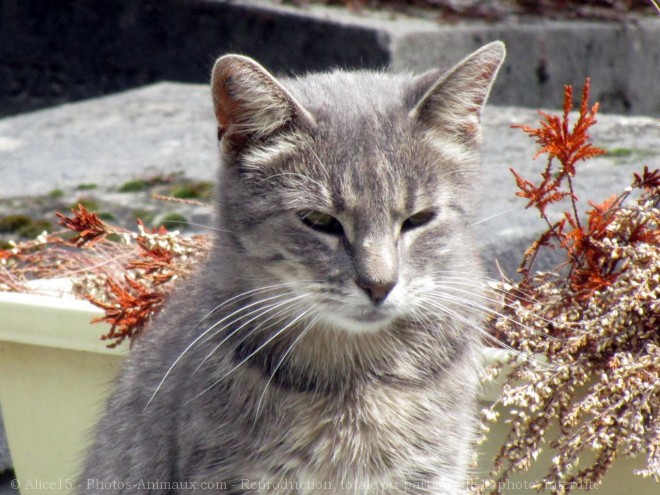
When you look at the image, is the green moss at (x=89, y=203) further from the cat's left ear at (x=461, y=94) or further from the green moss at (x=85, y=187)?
the cat's left ear at (x=461, y=94)

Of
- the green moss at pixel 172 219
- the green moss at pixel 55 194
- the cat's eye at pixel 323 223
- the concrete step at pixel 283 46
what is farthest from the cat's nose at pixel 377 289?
the concrete step at pixel 283 46

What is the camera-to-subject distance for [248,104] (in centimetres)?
184

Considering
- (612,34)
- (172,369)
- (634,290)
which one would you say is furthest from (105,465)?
(612,34)

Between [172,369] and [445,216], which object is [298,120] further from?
[172,369]

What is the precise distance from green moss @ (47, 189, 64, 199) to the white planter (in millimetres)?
1311

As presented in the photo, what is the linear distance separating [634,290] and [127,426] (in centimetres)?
108

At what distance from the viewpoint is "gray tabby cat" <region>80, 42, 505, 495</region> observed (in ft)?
5.95

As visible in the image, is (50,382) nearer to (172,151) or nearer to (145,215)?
(145,215)

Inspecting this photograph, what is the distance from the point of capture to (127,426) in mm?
2088

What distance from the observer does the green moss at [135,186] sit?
3.70 m

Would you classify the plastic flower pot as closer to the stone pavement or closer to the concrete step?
the stone pavement

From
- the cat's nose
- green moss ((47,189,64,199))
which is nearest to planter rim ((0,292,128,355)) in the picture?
the cat's nose

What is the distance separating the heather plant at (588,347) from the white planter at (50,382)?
1.00 m

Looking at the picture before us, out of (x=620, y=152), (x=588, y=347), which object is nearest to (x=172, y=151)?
(x=620, y=152)
